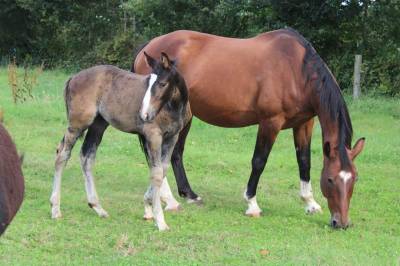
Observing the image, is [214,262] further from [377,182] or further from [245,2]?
[245,2]

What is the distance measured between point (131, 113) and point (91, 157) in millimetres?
732

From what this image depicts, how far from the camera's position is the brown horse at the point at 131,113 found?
5.84m

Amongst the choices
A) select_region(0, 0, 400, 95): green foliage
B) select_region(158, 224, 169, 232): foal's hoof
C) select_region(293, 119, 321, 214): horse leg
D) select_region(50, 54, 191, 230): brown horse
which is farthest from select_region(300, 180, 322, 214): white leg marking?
select_region(0, 0, 400, 95): green foliage

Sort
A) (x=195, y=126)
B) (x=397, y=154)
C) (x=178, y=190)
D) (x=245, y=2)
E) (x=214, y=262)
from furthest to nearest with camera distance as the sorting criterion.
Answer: (x=245, y=2) < (x=195, y=126) < (x=397, y=154) < (x=178, y=190) < (x=214, y=262)

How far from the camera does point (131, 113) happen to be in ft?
20.4

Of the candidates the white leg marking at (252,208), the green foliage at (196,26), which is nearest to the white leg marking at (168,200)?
the white leg marking at (252,208)

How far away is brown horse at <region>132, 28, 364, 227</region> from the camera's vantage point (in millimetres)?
6566

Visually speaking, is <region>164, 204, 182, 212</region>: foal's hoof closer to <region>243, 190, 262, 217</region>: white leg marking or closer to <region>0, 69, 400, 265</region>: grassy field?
<region>0, 69, 400, 265</region>: grassy field

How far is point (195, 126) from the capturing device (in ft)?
39.5

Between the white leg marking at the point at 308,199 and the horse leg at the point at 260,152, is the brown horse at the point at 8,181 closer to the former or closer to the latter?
the horse leg at the point at 260,152

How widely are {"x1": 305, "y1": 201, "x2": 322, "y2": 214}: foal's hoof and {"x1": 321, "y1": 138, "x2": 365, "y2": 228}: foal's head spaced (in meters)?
0.74

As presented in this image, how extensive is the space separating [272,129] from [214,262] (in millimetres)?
2253

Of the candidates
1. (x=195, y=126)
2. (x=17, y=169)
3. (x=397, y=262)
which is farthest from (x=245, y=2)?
Answer: (x=17, y=169)

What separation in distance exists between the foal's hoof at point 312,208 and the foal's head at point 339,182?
741 millimetres
